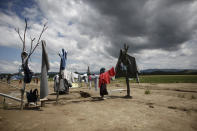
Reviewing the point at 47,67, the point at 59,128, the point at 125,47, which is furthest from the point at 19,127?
the point at 125,47

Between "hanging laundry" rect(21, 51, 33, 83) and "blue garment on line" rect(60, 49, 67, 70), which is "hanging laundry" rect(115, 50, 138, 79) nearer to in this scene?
"blue garment on line" rect(60, 49, 67, 70)

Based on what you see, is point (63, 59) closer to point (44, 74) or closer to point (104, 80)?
point (44, 74)

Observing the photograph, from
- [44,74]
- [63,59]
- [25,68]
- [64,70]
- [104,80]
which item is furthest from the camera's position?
[64,70]

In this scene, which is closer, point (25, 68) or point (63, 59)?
point (25, 68)

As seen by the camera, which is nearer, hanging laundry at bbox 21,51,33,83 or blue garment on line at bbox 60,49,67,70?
hanging laundry at bbox 21,51,33,83

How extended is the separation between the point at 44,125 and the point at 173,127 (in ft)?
13.5

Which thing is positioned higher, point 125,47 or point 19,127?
point 125,47

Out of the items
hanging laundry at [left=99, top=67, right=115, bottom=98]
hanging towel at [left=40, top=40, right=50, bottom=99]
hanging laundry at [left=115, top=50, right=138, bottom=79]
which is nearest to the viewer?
hanging towel at [left=40, top=40, right=50, bottom=99]

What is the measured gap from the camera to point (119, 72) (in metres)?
9.37

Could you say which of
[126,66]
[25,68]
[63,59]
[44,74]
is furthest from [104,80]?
[25,68]

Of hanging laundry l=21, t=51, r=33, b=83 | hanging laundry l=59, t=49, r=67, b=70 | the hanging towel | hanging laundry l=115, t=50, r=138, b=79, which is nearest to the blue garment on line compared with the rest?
hanging laundry l=59, t=49, r=67, b=70

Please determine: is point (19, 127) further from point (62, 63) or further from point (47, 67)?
point (62, 63)

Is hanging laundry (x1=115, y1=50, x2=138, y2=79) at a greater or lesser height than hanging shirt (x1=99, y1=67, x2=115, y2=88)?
greater

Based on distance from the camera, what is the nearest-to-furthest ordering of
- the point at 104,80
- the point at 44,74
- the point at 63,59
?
the point at 44,74 < the point at 63,59 < the point at 104,80
